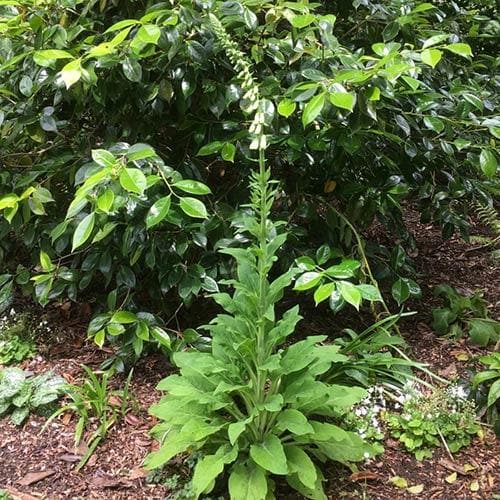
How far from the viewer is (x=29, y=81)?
2.73 meters

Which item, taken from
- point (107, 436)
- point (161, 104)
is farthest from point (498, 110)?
point (107, 436)

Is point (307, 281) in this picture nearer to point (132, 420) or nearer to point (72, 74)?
point (132, 420)

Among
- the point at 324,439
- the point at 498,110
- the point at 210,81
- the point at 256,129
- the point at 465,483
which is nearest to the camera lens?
the point at 256,129

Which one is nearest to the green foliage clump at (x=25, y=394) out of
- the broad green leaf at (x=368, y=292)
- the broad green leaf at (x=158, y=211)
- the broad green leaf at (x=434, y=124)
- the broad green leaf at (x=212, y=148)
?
the broad green leaf at (x=158, y=211)

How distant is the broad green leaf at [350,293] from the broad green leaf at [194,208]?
0.62 metres

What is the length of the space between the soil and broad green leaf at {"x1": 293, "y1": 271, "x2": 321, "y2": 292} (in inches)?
32.2

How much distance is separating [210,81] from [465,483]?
2.10 meters

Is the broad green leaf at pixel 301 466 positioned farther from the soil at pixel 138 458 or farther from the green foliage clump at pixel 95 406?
the green foliage clump at pixel 95 406

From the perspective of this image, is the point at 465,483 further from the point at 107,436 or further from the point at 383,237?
the point at 383,237

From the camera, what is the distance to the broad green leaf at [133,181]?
7.06 feet

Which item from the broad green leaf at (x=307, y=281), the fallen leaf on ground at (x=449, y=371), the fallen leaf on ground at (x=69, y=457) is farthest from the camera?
the fallen leaf on ground at (x=449, y=371)

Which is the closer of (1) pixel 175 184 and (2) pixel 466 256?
(1) pixel 175 184

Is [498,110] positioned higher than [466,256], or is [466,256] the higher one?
[498,110]

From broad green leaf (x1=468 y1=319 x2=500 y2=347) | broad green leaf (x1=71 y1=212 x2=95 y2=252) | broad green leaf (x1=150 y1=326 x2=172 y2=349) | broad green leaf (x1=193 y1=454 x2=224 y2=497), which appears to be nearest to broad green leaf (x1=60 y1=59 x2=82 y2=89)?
broad green leaf (x1=71 y1=212 x2=95 y2=252)
